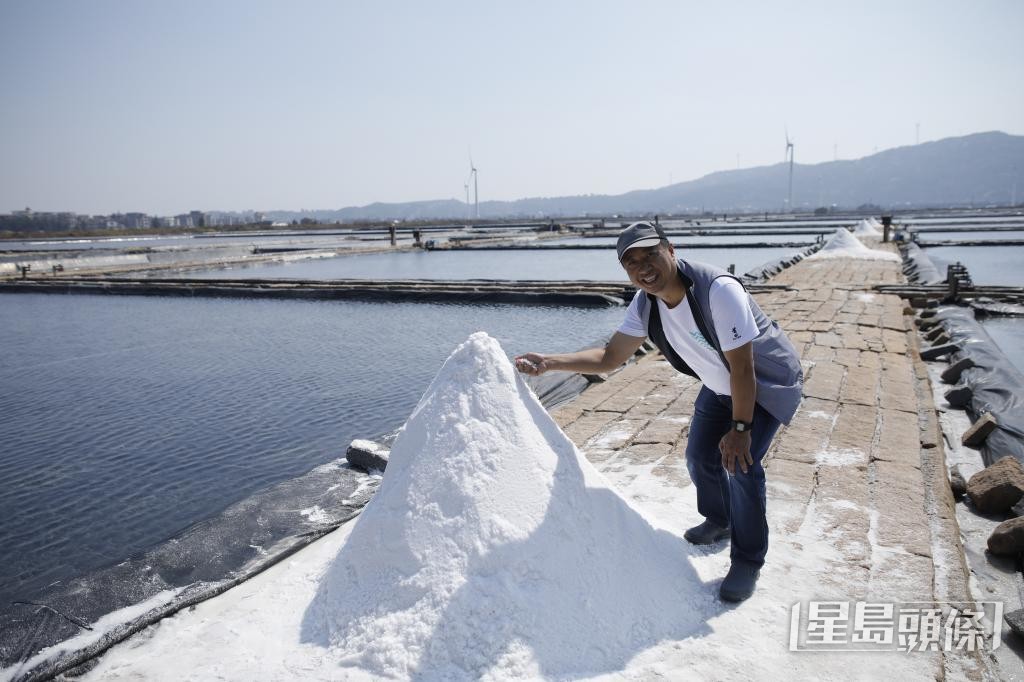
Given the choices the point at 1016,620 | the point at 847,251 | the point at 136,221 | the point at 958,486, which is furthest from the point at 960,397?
the point at 136,221

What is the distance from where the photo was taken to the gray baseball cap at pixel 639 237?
195cm

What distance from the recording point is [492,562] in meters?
1.94

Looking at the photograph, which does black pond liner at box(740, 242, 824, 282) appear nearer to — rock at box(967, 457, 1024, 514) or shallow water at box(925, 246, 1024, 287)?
shallow water at box(925, 246, 1024, 287)

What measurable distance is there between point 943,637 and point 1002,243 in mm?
28298

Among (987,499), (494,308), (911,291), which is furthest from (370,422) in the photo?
(911,291)

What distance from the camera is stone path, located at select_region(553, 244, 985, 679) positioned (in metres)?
2.34

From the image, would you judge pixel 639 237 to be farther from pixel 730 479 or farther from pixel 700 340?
pixel 730 479

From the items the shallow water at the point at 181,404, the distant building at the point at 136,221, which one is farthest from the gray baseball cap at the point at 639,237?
the distant building at the point at 136,221

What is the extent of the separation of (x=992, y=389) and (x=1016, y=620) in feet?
10.4

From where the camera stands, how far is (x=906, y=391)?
482 centimetres

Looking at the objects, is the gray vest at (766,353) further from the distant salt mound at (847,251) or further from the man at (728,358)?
the distant salt mound at (847,251)

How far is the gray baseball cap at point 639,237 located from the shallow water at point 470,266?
14.6m

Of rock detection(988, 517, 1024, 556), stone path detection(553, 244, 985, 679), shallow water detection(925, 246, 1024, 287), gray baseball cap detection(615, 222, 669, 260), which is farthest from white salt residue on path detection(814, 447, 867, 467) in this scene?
shallow water detection(925, 246, 1024, 287)

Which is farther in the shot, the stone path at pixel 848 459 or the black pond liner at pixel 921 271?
the black pond liner at pixel 921 271
